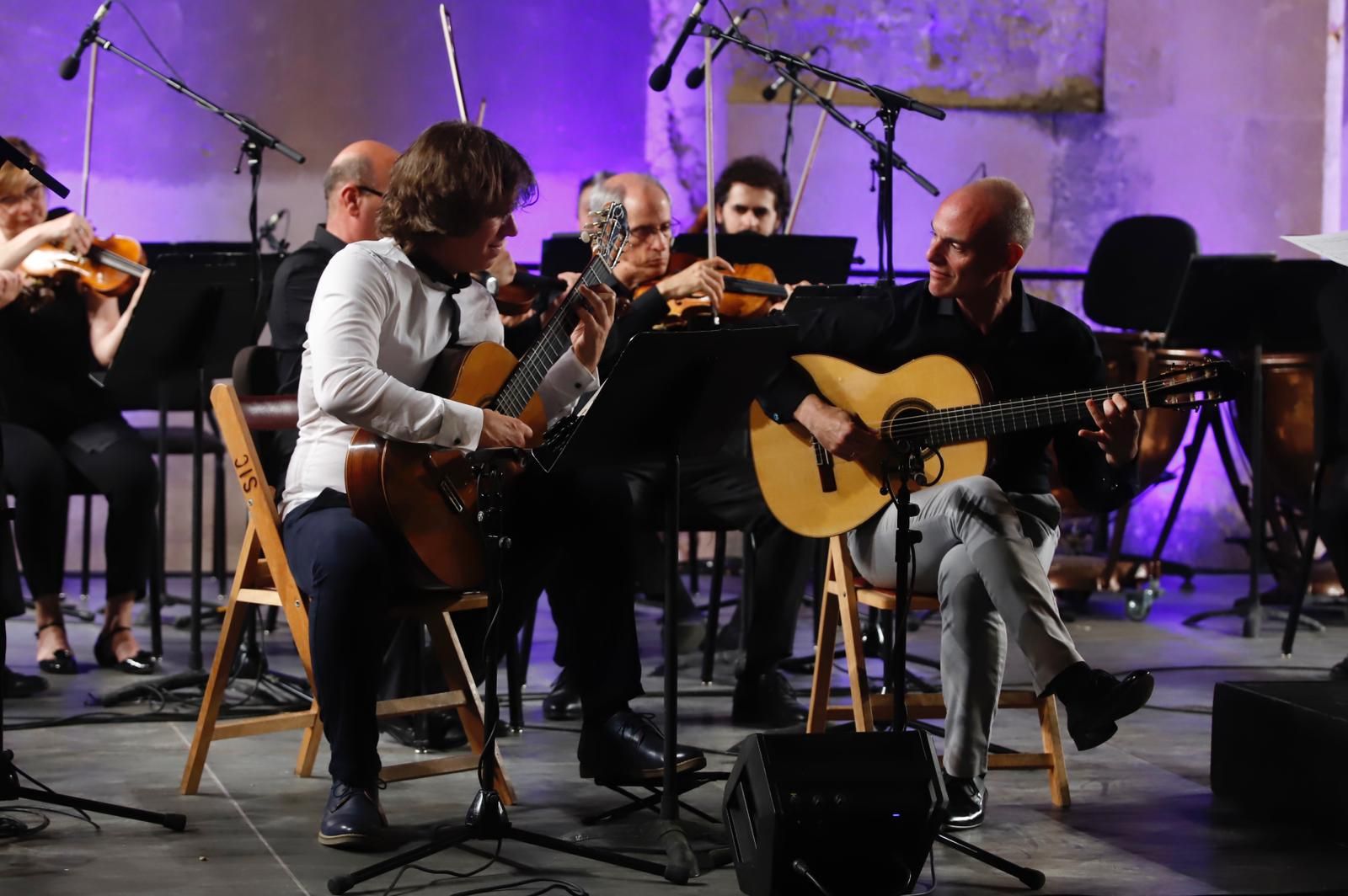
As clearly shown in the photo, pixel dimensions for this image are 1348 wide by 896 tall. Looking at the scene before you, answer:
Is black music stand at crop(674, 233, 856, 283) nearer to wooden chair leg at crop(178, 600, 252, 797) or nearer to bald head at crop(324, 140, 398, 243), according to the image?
bald head at crop(324, 140, 398, 243)

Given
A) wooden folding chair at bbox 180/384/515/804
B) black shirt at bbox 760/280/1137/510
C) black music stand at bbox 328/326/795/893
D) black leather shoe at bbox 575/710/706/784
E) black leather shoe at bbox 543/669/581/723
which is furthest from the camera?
black leather shoe at bbox 543/669/581/723

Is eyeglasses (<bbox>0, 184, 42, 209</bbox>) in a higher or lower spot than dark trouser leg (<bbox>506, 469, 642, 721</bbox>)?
higher

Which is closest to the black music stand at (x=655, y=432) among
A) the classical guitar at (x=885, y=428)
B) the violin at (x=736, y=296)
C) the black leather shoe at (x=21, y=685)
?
the classical guitar at (x=885, y=428)

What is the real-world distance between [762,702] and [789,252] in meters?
1.38

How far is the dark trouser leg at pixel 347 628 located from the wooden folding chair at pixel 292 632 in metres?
0.20

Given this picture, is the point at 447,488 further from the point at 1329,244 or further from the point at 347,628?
the point at 1329,244

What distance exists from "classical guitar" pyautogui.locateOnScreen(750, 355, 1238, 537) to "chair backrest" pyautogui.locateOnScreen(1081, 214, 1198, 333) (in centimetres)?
345

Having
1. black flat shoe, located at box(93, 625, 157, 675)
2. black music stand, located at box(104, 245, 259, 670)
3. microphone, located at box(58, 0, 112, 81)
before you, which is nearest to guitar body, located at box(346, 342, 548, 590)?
black music stand, located at box(104, 245, 259, 670)

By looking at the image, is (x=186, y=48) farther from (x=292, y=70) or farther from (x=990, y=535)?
(x=990, y=535)

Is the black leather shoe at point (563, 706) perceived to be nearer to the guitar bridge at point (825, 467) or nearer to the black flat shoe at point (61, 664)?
the guitar bridge at point (825, 467)

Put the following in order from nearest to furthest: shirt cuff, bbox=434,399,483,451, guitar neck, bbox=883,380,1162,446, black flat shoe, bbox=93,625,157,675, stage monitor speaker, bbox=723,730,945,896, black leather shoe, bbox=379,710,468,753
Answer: stage monitor speaker, bbox=723,730,945,896 < shirt cuff, bbox=434,399,483,451 < guitar neck, bbox=883,380,1162,446 < black leather shoe, bbox=379,710,468,753 < black flat shoe, bbox=93,625,157,675

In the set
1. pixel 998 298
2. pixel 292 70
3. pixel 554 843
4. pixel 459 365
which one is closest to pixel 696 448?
pixel 459 365

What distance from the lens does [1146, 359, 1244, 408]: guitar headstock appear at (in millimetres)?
2773

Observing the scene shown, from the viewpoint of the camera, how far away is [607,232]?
2.91 metres
